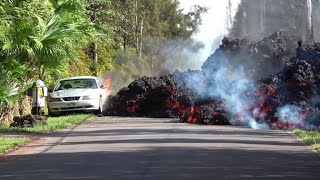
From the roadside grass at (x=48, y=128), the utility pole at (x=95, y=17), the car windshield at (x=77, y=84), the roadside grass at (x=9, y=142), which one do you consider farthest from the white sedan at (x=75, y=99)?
the utility pole at (x=95, y=17)

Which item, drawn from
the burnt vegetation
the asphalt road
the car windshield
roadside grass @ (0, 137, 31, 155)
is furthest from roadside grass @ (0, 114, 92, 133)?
the car windshield

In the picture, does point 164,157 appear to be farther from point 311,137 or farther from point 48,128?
point 48,128

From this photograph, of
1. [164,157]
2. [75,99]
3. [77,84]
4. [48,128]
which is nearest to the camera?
[164,157]

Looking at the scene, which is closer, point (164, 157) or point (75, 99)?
point (164, 157)

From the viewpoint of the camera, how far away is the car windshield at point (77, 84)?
28422 mm

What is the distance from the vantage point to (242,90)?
75.7ft

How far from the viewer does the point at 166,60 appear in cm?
5466

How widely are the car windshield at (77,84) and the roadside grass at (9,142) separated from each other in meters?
11.6

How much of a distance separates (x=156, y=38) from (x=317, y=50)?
47531mm

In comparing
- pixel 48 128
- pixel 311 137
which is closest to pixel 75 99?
pixel 48 128

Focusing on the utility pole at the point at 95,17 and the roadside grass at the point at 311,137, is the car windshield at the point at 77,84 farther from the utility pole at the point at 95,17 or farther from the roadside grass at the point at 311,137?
the utility pole at the point at 95,17

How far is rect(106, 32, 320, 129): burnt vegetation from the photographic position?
21.4m

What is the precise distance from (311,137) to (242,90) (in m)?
6.68

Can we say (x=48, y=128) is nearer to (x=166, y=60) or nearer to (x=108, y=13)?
(x=108, y=13)
